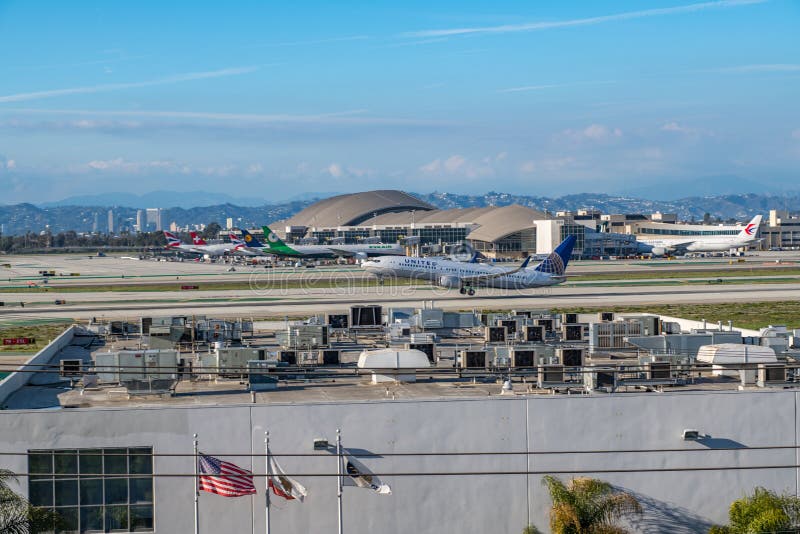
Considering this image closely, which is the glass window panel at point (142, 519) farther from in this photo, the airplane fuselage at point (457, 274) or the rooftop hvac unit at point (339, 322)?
the airplane fuselage at point (457, 274)

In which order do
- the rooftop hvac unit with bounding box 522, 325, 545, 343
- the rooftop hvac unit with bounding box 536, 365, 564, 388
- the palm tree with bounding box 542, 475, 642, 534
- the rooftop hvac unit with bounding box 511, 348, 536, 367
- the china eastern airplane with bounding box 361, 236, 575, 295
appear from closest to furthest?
1. the palm tree with bounding box 542, 475, 642, 534
2. the rooftop hvac unit with bounding box 536, 365, 564, 388
3. the rooftop hvac unit with bounding box 511, 348, 536, 367
4. the rooftop hvac unit with bounding box 522, 325, 545, 343
5. the china eastern airplane with bounding box 361, 236, 575, 295

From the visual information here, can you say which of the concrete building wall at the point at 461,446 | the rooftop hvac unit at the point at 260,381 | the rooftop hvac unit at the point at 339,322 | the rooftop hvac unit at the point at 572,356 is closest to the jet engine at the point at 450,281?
the rooftop hvac unit at the point at 339,322

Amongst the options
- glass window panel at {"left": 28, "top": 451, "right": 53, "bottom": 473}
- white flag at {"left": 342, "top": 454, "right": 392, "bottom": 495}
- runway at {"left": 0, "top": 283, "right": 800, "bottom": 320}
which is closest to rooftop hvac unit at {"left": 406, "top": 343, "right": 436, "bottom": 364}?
white flag at {"left": 342, "top": 454, "right": 392, "bottom": 495}

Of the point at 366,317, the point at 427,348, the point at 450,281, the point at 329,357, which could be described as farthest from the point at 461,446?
the point at 450,281

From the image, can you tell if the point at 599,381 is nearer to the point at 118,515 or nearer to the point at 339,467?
the point at 339,467

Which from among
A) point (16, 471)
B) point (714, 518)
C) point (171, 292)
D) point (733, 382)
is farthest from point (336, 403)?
point (171, 292)

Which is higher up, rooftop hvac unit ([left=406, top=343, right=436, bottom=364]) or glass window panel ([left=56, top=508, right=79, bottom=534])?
rooftop hvac unit ([left=406, top=343, right=436, bottom=364])

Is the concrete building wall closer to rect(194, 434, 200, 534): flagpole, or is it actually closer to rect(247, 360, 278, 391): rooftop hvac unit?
rect(194, 434, 200, 534): flagpole

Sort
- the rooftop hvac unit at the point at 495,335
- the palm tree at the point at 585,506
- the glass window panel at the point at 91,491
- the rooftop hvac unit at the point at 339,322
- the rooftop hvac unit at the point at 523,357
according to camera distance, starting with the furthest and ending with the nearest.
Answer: the rooftop hvac unit at the point at 339,322 → the rooftop hvac unit at the point at 495,335 → the rooftop hvac unit at the point at 523,357 → the glass window panel at the point at 91,491 → the palm tree at the point at 585,506
